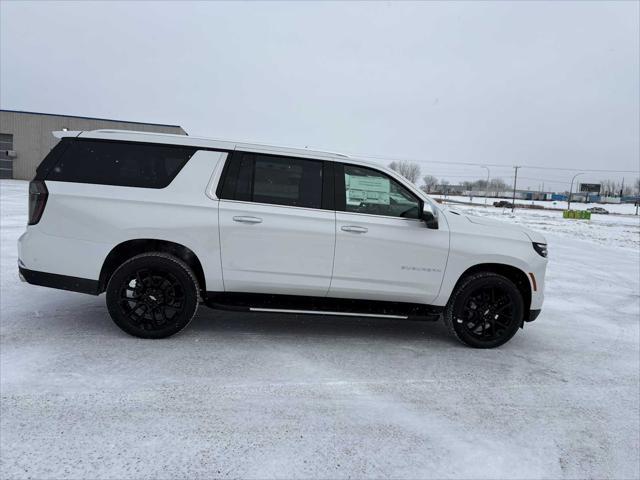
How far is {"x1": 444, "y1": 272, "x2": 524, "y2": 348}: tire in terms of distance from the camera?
458 cm

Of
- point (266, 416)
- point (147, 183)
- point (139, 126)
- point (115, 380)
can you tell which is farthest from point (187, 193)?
point (139, 126)

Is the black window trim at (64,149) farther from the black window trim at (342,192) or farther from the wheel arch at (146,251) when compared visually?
the black window trim at (342,192)

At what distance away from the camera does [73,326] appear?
4574 millimetres

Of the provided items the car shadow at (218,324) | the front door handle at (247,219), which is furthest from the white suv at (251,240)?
the car shadow at (218,324)

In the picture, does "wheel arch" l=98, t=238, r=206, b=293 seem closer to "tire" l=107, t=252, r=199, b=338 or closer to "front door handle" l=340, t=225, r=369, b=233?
"tire" l=107, t=252, r=199, b=338

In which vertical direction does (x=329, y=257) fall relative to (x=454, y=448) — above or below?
above

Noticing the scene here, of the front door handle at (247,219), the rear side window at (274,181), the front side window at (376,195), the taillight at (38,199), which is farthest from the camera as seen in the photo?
the front side window at (376,195)

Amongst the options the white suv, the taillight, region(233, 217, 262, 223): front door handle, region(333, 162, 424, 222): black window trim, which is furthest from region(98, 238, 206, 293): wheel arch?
region(333, 162, 424, 222): black window trim

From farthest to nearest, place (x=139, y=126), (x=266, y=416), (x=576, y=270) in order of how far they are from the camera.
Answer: (x=139, y=126) → (x=576, y=270) → (x=266, y=416)

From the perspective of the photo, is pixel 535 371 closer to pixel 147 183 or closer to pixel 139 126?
pixel 147 183

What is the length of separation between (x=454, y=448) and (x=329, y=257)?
2.08 m

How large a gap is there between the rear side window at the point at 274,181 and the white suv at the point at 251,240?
0.4 inches

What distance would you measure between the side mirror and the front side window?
9cm

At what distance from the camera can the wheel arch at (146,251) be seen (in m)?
4.29
